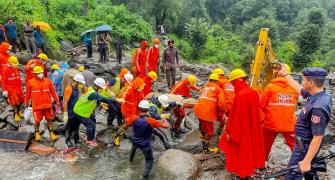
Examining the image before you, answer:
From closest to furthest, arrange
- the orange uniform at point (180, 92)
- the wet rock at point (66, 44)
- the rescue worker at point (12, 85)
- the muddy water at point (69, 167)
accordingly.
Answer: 1. the muddy water at point (69, 167)
2. the orange uniform at point (180, 92)
3. the rescue worker at point (12, 85)
4. the wet rock at point (66, 44)

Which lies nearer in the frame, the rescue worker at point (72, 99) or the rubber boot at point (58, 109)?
the rescue worker at point (72, 99)

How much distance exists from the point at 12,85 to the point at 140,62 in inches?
141

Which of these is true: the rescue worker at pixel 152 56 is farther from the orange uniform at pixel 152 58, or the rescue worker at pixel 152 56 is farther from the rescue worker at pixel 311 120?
the rescue worker at pixel 311 120

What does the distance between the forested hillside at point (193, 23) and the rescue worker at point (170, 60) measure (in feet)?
21.4

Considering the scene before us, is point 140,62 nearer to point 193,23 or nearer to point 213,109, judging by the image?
point 213,109

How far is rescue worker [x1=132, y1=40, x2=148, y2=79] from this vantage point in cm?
1025

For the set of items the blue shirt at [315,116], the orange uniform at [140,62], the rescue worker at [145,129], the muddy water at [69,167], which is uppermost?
the blue shirt at [315,116]

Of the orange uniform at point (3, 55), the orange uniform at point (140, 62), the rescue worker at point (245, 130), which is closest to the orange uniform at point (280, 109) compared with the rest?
the rescue worker at point (245, 130)

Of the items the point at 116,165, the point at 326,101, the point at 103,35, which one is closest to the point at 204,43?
the point at 103,35

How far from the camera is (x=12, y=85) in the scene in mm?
8391

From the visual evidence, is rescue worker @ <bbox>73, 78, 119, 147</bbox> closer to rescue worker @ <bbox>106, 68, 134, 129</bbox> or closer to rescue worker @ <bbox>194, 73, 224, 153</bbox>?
rescue worker @ <bbox>106, 68, 134, 129</bbox>

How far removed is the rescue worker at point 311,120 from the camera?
3559 millimetres

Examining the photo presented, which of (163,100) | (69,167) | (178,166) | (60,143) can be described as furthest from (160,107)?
(60,143)

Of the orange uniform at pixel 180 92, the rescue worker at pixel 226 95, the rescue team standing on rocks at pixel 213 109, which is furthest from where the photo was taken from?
the orange uniform at pixel 180 92
